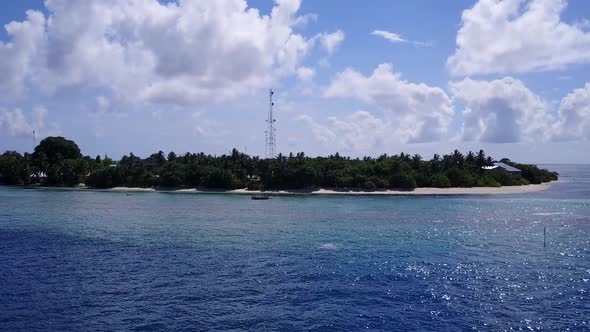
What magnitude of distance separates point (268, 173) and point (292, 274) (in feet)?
377

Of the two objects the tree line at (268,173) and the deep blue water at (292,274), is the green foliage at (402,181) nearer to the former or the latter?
the tree line at (268,173)

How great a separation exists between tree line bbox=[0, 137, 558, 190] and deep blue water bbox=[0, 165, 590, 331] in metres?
72.9

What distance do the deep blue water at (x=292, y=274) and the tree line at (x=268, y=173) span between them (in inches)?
2870

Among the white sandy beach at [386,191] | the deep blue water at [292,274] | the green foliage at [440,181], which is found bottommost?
the deep blue water at [292,274]

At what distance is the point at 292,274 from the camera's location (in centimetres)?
4350

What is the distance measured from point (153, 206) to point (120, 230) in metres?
39.8

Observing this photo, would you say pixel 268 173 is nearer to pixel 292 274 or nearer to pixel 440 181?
pixel 440 181

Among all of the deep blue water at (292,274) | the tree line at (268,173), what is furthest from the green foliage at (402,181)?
the deep blue water at (292,274)

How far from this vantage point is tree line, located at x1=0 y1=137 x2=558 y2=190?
156 metres

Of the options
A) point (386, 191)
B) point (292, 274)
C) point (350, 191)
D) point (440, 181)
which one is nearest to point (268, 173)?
point (350, 191)

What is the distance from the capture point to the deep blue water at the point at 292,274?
3216cm

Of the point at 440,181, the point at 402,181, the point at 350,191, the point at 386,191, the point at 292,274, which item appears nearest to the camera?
the point at 292,274

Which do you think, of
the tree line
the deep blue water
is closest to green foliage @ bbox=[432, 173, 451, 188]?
the tree line

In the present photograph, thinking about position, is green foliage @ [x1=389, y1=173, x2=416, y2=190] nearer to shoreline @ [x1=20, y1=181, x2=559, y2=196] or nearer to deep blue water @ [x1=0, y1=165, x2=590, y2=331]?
shoreline @ [x1=20, y1=181, x2=559, y2=196]
